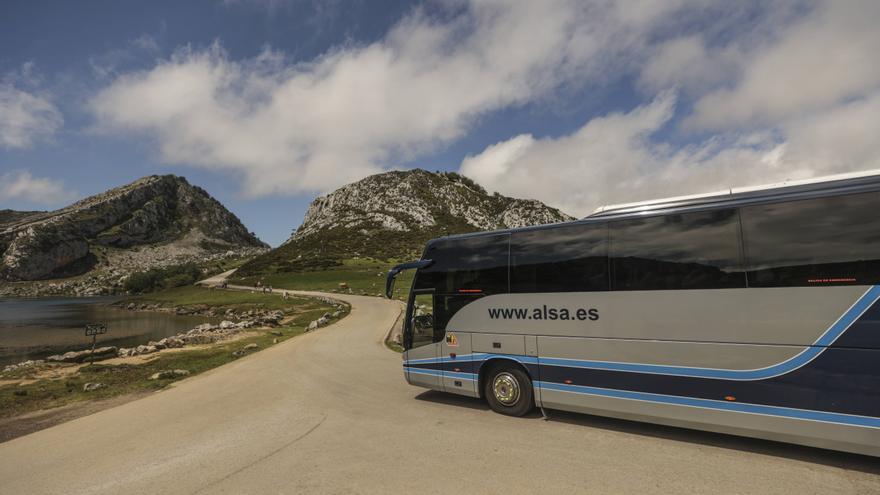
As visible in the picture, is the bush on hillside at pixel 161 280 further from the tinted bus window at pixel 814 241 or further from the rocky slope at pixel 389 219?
the tinted bus window at pixel 814 241

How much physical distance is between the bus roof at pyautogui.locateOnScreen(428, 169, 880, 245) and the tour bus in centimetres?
4

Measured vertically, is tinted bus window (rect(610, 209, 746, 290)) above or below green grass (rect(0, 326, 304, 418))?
above

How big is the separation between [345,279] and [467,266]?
6888 centimetres

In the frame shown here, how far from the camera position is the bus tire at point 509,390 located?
30.7 feet

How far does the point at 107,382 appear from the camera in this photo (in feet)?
52.6

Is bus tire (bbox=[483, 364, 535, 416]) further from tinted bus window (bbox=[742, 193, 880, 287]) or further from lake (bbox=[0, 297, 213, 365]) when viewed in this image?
lake (bbox=[0, 297, 213, 365])

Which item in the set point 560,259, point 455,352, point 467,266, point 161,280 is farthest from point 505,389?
point 161,280

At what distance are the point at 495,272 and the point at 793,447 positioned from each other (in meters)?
6.43

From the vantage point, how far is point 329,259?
102 metres

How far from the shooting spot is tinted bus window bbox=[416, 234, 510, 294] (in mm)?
9828

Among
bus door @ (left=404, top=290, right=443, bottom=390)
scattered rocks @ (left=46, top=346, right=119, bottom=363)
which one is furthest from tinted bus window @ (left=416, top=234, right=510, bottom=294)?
scattered rocks @ (left=46, top=346, right=119, bottom=363)

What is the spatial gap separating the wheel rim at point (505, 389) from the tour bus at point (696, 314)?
35mm

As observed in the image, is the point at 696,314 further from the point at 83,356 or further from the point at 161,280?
the point at 161,280

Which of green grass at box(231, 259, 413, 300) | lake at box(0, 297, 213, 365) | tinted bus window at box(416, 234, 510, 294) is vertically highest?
green grass at box(231, 259, 413, 300)
